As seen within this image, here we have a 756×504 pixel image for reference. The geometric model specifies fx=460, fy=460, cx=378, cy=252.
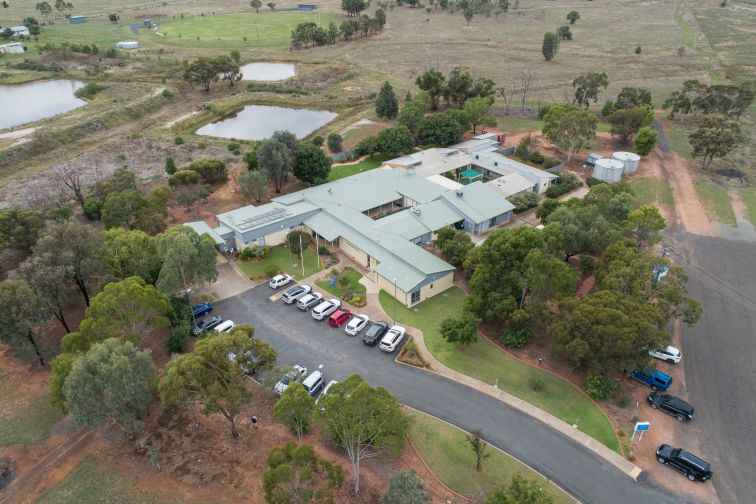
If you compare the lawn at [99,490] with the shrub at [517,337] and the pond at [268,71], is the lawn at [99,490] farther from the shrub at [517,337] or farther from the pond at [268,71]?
the pond at [268,71]

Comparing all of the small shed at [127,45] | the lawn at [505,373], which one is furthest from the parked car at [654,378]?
the small shed at [127,45]

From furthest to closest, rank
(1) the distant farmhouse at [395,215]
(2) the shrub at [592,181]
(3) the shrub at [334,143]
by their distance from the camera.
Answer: (3) the shrub at [334,143]
(2) the shrub at [592,181]
(1) the distant farmhouse at [395,215]

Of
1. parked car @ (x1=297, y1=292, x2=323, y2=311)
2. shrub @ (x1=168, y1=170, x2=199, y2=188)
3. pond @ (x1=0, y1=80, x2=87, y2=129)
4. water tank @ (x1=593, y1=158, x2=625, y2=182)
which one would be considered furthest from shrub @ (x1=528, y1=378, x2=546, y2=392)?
pond @ (x1=0, y1=80, x2=87, y2=129)

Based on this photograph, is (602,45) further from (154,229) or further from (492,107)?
(154,229)

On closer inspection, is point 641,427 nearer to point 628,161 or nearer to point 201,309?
point 201,309

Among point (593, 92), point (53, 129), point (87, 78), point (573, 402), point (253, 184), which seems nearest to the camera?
point (573, 402)

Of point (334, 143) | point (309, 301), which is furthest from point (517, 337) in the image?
point (334, 143)

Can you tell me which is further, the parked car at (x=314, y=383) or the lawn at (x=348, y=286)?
the lawn at (x=348, y=286)

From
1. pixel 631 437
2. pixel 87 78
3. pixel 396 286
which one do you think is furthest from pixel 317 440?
pixel 87 78
